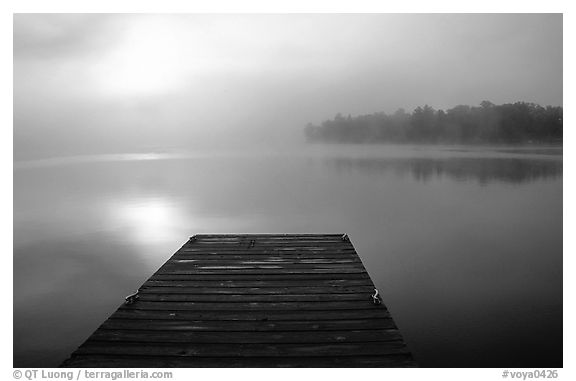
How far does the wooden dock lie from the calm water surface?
188cm

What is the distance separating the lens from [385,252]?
1080 centimetres

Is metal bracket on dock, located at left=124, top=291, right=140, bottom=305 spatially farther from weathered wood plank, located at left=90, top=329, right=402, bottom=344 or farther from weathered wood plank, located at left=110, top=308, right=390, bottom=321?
weathered wood plank, located at left=90, top=329, right=402, bottom=344

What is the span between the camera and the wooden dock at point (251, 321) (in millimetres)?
3252

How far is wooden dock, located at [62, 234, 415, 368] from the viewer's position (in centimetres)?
325

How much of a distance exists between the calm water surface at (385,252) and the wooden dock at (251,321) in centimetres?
188

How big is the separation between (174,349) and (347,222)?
12.8m

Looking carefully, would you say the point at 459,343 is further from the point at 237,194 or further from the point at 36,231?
the point at 237,194

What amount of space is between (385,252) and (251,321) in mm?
7750

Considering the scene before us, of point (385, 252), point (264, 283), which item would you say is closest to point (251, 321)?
point (264, 283)

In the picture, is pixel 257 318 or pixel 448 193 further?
pixel 448 193

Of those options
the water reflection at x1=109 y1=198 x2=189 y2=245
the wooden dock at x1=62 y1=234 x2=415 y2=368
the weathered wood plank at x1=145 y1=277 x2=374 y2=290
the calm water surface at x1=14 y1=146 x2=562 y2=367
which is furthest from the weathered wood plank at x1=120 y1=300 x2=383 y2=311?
the water reflection at x1=109 y1=198 x2=189 y2=245

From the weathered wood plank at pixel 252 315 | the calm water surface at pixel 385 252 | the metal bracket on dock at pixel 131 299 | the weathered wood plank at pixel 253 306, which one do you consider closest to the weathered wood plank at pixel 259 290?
the metal bracket on dock at pixel 131 299

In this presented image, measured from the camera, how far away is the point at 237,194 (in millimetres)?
25047
